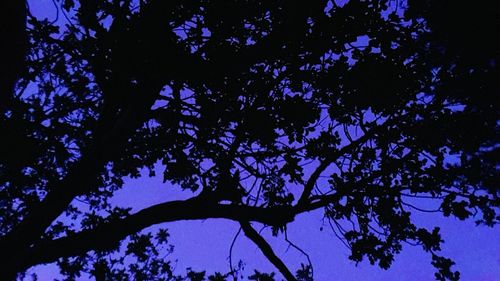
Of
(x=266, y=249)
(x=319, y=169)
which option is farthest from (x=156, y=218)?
(x=319, y=169)

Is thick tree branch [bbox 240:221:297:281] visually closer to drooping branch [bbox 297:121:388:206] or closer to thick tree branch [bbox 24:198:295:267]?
thick tree branch [bbox 24:198:295:267]

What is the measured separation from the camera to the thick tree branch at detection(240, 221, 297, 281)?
478cm

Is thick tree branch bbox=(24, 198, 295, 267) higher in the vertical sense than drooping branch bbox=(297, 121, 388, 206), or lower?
lower

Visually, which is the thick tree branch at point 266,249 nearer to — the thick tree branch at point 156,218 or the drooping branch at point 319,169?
the thick tree branch at point 156,218

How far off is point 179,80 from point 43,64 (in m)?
2.97

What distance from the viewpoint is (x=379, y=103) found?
5.98m

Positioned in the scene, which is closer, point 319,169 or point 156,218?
point 156,218

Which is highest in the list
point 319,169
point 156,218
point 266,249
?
point 319,169

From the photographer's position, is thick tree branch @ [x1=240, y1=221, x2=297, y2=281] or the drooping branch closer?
thick tree branch @ [x1=240, y1=221, x2=297, y2=281]

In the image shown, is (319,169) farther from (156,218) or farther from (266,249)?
(156,218)

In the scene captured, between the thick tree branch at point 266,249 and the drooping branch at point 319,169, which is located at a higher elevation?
the drooping branch at point 319,169

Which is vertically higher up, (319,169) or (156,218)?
(319,169)

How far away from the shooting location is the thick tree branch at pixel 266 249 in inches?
188

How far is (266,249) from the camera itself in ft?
16.2
